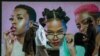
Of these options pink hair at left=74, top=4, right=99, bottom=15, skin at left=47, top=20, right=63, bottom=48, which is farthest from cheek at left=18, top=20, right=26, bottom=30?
pink hair at left=74, top=4, right=99, bottom=15

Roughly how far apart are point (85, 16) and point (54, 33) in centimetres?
31

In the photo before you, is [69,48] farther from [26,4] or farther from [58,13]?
[26,4]

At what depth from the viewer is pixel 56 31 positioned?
1.94m

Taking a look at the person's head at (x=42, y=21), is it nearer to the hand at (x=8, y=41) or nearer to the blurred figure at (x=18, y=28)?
the blurred figure at (x=18, y=28)

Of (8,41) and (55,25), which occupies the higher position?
(55,25)

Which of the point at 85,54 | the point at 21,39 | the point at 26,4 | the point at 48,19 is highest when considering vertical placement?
the point at 26,4

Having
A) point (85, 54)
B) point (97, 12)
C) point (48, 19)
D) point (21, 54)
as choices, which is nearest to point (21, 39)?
point (21, 54)

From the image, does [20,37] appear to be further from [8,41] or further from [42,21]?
[42,21]

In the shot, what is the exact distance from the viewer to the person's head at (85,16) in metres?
1.96

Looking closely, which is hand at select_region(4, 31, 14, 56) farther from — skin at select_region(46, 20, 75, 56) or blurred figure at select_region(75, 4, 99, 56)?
blurred figure at select_region(75, 4, 99, 56)

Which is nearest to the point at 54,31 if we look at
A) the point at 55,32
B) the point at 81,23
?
the point at 55,32

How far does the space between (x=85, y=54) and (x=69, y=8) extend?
1.36 ft

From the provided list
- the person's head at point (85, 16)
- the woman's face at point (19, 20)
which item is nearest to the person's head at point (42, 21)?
the woman's face at point (19, 20)

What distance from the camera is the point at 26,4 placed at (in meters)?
1.96
